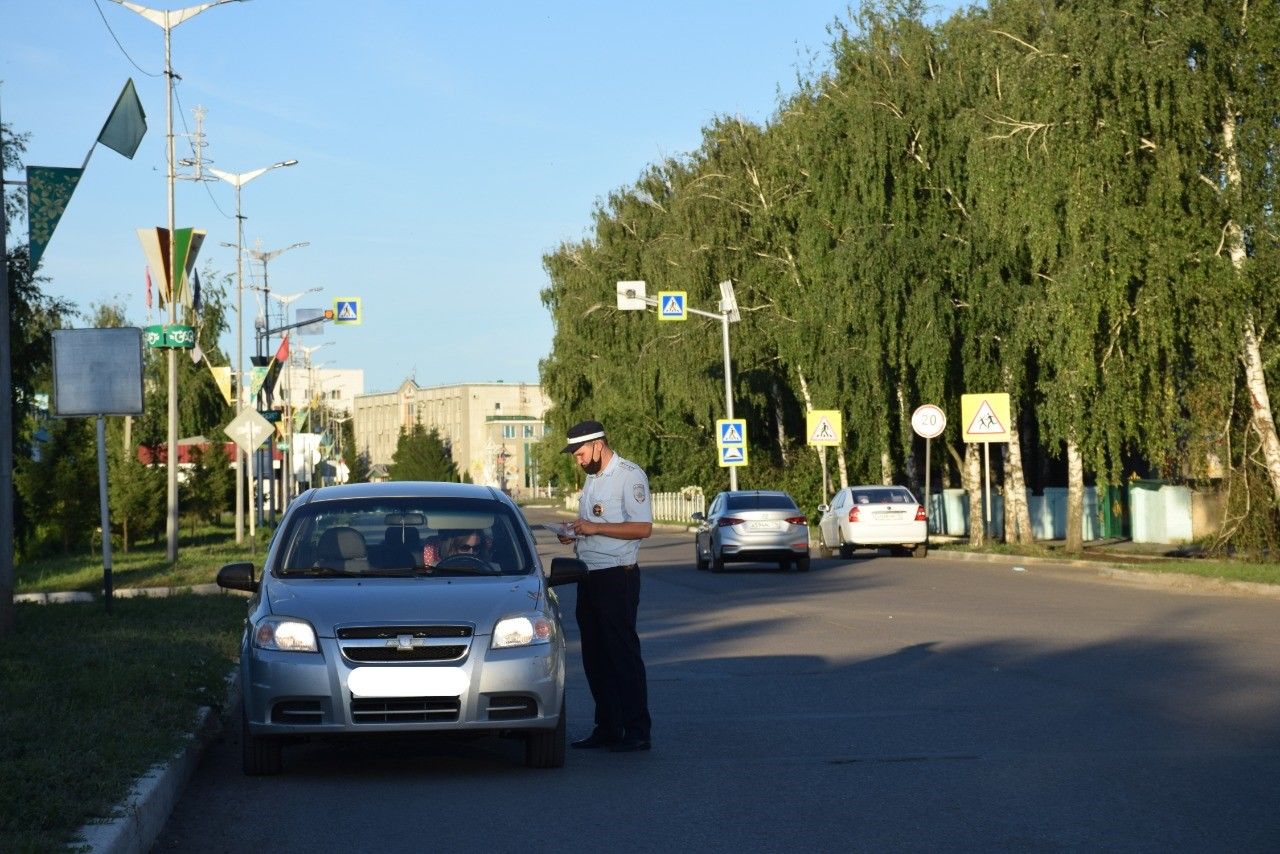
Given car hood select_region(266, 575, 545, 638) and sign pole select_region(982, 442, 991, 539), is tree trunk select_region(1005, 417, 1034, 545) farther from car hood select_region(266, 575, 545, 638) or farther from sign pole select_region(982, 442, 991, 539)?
car hood select_region(266, 575, 545, 638)

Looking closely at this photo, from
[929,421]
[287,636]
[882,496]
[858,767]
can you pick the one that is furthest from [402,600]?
[929,421]

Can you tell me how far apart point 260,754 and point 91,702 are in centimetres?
185

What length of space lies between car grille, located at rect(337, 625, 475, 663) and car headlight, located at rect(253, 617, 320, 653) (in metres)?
0.18

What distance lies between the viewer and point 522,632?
9227 millimetres

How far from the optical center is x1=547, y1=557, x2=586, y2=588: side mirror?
389 inches

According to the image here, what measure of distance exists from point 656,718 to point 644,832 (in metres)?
4.11

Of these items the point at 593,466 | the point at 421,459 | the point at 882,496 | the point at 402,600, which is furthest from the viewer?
the point at 421,459

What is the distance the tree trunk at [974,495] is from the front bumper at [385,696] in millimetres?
32214

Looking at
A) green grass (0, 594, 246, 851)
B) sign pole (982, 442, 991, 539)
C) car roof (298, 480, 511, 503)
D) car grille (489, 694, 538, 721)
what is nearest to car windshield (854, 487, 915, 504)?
sign pole (982, 442, 991, 539)

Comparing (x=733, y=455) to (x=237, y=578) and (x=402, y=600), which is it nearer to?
(x=237, y=578)

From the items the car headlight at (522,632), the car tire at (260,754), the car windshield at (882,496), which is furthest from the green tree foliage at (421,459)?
the car headlight at (522,632)

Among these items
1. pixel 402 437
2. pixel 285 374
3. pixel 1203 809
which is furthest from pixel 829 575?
pixel 402 437

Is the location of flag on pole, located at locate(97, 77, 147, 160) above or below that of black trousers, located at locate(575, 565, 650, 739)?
above

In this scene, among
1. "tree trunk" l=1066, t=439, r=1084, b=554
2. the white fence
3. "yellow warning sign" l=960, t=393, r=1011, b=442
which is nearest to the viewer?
"tree trunk" l=1066, t=439, r=1084, b=554
